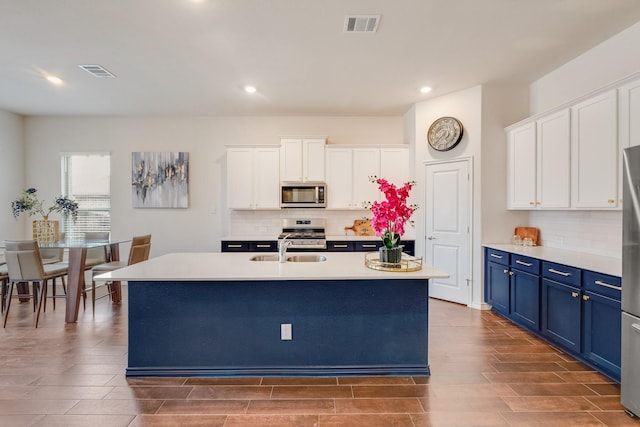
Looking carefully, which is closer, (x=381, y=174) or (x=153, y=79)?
(x=153, y=79)

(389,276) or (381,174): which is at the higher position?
(381,174)

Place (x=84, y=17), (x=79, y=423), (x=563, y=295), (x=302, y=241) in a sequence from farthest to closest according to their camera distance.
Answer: (x=302, y=241), (x=563, y=295), (x=84, y=17), (x=79, y=423)

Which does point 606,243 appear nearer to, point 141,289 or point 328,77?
point 328,77

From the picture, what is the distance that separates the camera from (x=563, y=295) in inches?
116

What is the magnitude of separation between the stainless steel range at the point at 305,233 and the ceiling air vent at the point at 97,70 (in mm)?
2965

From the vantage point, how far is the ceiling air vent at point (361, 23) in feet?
9.08

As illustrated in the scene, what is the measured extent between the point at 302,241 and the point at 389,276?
110 inches

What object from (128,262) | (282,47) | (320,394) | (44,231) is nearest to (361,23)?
(282,47)

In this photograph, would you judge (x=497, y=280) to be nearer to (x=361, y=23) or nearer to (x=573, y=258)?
(x=573, y=258)

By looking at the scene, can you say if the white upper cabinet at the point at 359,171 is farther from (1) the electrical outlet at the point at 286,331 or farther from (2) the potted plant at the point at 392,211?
(1) the electrical outlet at the point at 286,331

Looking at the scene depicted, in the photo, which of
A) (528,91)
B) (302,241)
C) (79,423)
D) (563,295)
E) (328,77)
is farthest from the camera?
(302,241)

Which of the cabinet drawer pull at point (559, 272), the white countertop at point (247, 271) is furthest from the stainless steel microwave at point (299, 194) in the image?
the cabinet drawer pull at point (559, 272)

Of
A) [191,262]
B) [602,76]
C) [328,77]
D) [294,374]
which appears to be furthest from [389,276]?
[602,76]

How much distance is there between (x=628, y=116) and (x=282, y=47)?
9.97 ft
